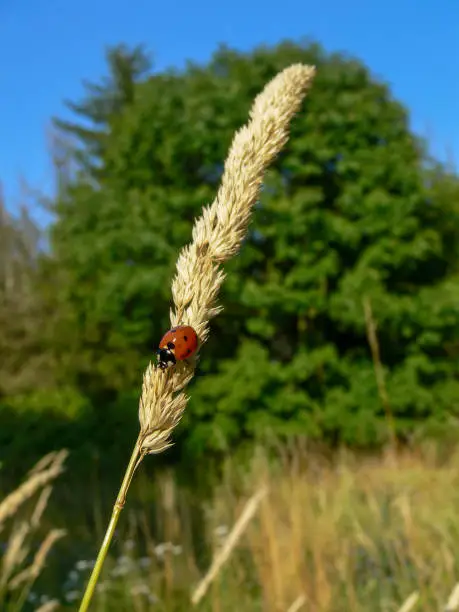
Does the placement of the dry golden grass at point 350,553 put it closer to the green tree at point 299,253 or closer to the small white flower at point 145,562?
the small white flower at point 145,562

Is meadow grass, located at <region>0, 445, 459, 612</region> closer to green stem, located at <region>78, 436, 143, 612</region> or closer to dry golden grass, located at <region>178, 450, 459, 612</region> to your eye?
dry golden grass, located at <region>178, 450, 459, 612</region>

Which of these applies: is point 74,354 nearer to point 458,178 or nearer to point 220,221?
point 458,178

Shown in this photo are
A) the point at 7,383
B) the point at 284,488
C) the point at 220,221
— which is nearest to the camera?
the point at 220,221

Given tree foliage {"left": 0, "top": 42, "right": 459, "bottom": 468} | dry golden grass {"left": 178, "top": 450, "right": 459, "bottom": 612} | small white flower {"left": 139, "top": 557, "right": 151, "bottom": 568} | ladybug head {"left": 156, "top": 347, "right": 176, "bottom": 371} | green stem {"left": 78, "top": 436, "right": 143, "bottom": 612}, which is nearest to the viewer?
green stem {"left": 78, "top": 436, "right": 143, "bottom": 612}

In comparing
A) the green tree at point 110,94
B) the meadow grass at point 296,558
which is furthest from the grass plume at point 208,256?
the green tree at point 110,94

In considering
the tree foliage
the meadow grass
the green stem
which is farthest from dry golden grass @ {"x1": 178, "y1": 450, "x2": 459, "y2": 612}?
the tree foliage

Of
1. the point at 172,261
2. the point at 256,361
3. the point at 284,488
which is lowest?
the point at 284,488

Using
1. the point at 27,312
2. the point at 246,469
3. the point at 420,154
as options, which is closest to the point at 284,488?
the point at 246,469

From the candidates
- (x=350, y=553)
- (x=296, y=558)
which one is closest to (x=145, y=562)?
(x=350, y=553)
